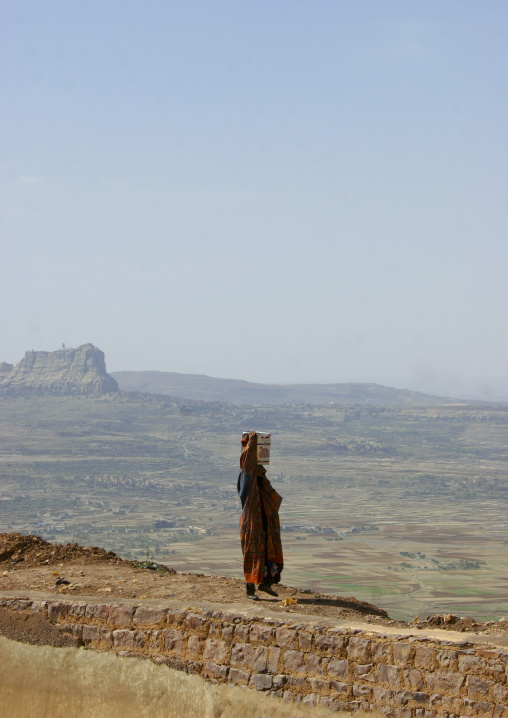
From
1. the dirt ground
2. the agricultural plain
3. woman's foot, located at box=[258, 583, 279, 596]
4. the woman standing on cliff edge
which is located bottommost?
the agricultural plain

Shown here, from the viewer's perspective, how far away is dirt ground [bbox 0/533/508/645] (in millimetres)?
6566

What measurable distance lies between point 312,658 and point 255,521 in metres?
1.67

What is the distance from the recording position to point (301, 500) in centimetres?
12000

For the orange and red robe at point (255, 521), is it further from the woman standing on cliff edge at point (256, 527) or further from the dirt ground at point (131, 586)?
the dirt ground at point (131, 586)

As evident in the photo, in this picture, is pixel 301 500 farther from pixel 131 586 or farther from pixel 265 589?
pixel 265 589

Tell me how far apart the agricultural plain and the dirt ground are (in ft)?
97.9

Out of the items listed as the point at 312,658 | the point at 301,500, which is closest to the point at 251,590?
the point at 312,658

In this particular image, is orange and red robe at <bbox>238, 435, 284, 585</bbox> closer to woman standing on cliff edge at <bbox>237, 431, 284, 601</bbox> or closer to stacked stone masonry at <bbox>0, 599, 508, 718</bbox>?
woman standing on cliff edge at <bbox>237, 431, 284, 601</bbox>

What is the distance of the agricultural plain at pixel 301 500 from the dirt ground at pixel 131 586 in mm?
29847

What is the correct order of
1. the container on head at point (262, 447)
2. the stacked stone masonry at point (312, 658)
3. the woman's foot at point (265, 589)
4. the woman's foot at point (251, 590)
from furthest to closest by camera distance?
the container on head at point (262, 447), the woman's foot at point (265, 589), the woman's foot at point (251, 590), the stacked stone masonry at point (312, 658)

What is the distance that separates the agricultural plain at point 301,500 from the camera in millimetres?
61062

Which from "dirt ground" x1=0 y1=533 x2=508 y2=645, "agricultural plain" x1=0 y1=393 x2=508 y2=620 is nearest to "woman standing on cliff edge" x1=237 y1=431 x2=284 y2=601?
"dirt ground" x1=0 y1=533 x2=508 y2=645

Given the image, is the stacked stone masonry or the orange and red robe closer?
the stacked stone masonry

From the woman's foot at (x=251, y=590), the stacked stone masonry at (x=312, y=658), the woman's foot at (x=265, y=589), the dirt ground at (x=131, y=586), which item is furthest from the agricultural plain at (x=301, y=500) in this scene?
the stacked stone masonry at (x=312, y=658)
